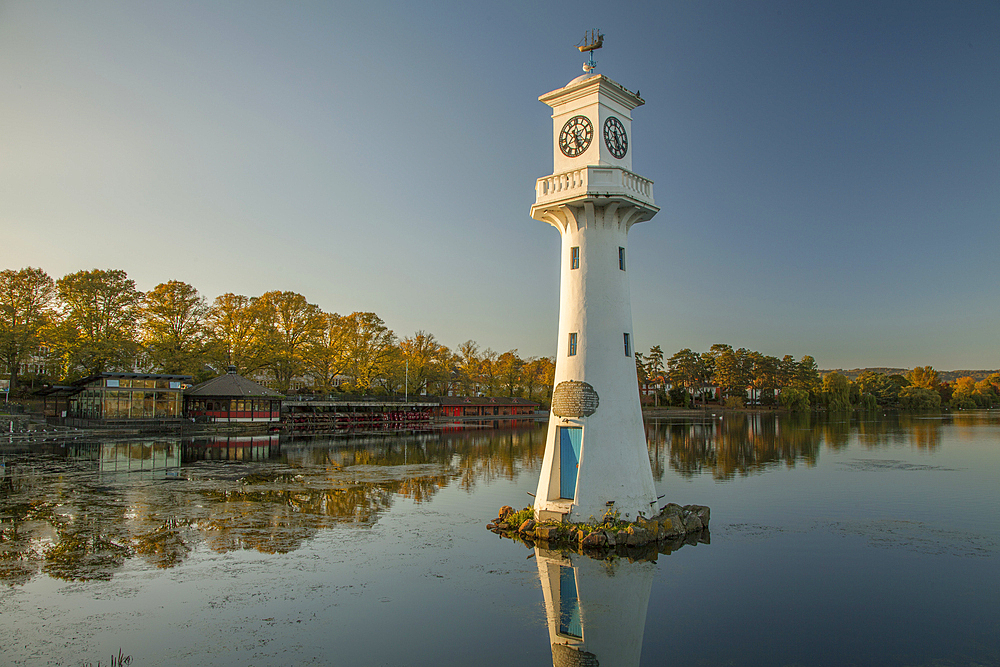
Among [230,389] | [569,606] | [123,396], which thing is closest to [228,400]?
[230,389]

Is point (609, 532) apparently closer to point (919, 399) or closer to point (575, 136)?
point (575, 136)

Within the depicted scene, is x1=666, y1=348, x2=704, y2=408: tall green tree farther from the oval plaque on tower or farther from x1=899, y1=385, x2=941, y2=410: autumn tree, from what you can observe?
the oval plaque on tower

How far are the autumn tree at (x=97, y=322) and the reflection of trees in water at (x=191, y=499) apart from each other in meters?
17.3

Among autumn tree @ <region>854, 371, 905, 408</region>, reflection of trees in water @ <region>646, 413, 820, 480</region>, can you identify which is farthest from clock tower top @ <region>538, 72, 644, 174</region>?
autumn tree @ <region>854, 371, 905, 408</region>

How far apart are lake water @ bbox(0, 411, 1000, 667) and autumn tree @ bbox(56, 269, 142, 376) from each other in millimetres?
26219

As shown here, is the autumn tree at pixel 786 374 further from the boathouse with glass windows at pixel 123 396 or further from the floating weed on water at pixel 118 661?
the floating weed on water at pixel 118 661

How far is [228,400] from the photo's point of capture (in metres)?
47.8

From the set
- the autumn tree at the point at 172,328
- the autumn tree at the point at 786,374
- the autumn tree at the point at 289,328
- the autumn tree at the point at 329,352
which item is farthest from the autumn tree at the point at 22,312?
the autumn tree at the point at 786,374

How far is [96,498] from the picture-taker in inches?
690

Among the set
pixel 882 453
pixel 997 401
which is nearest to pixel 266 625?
pixel 882 453

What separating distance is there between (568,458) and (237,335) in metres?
49.1

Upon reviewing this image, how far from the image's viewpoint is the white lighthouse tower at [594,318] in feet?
43.3

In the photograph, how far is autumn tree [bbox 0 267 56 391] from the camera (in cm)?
4597

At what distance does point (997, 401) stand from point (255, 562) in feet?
524
